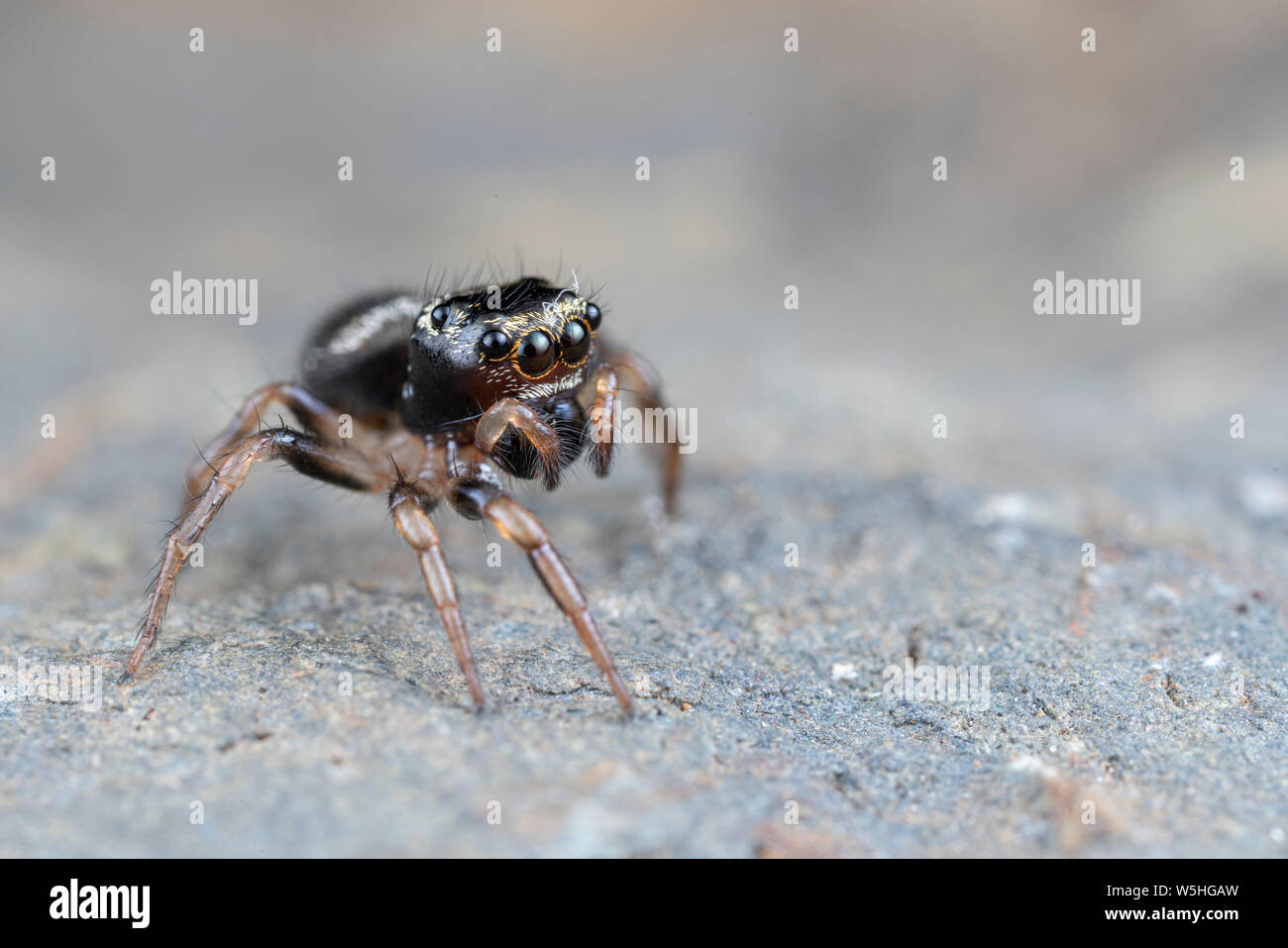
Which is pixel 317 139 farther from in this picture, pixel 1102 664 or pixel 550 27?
pixel 1102 664

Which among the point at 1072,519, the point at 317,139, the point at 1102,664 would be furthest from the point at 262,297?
the point at 1102,664

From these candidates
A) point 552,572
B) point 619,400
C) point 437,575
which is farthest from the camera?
point 619,400

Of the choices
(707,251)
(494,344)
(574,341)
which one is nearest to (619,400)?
(574,341)

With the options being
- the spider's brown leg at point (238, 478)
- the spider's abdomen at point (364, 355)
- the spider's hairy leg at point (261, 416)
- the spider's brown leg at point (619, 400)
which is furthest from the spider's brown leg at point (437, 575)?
the spider's abdomen at point (364, 355)

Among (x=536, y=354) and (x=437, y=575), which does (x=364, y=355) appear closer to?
(x=536, y=354)

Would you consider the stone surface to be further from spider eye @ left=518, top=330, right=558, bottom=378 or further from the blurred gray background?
spider eye @ left=518, top=330, right=558, bottom=378
